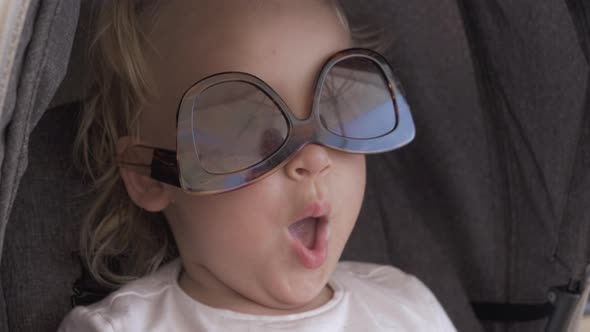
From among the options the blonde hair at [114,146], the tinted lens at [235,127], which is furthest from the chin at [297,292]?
the blonde hair at [114,146]

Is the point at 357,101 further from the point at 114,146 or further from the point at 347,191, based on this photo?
the point at 114,146

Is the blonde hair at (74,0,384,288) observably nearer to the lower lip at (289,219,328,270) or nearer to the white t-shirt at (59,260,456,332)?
the white t-shirt at (59,260,456,332)

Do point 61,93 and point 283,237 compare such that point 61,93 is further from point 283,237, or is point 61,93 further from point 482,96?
point 482,96

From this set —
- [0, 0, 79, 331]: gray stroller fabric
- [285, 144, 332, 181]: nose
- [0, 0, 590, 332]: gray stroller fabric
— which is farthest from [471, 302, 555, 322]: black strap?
[0, 0, 79, 331]: gray stroller fabric

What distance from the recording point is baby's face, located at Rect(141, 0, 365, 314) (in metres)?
1.23

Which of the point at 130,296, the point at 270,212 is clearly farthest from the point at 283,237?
the point at 130,296

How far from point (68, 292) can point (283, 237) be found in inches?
18.0

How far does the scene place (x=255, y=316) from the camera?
131cm

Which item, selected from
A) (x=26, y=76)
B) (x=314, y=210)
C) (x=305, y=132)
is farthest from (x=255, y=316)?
(x=26, y=76)

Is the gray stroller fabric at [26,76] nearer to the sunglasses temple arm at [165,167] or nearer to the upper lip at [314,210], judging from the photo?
the sunglasses temple arm at [165,167]

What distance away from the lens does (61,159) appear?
148cm

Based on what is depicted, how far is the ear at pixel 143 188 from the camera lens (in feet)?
4.47

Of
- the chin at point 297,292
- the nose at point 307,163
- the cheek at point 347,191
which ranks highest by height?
the nose at point 307,163

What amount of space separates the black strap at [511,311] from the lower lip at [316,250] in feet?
1.61
